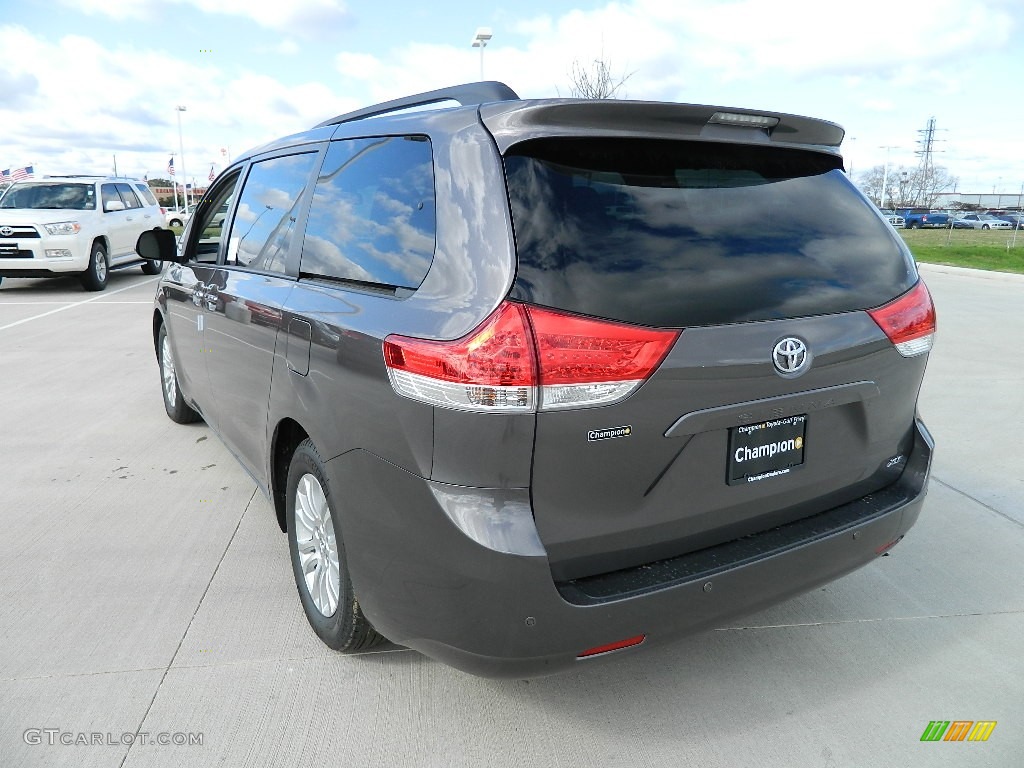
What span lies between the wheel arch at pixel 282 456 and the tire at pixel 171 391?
8.40 ft

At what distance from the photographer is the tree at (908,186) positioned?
76.9 metres

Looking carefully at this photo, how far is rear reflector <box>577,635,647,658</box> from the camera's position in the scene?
2109 millimetres

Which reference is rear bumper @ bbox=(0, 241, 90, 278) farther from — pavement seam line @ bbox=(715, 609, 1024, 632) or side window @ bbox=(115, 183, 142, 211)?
pavement seam line @ bbox=(715, 609, 1024, 632)

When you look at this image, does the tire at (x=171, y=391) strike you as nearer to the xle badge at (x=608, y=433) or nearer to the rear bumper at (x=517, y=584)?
the rear bumper at (x=517, y=584)

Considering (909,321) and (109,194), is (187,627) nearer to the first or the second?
(909,321)

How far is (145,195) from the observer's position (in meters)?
16.5

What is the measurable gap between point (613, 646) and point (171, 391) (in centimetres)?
445

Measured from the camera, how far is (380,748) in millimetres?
2428

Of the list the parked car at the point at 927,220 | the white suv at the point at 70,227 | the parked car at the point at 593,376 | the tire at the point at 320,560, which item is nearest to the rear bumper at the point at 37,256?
the white suv at the point at 70,227

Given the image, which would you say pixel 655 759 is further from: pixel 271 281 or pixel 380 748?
pixel 271 281

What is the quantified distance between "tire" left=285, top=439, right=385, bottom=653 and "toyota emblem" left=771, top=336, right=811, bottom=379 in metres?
1.40

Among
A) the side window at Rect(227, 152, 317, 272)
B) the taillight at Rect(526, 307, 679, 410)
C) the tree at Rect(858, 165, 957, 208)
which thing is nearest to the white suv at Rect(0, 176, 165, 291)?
the side window at Rect(227, 152, 317, 272)

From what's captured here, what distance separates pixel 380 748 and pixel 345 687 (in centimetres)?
34

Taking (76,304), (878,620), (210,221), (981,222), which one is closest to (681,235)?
(878,620)
